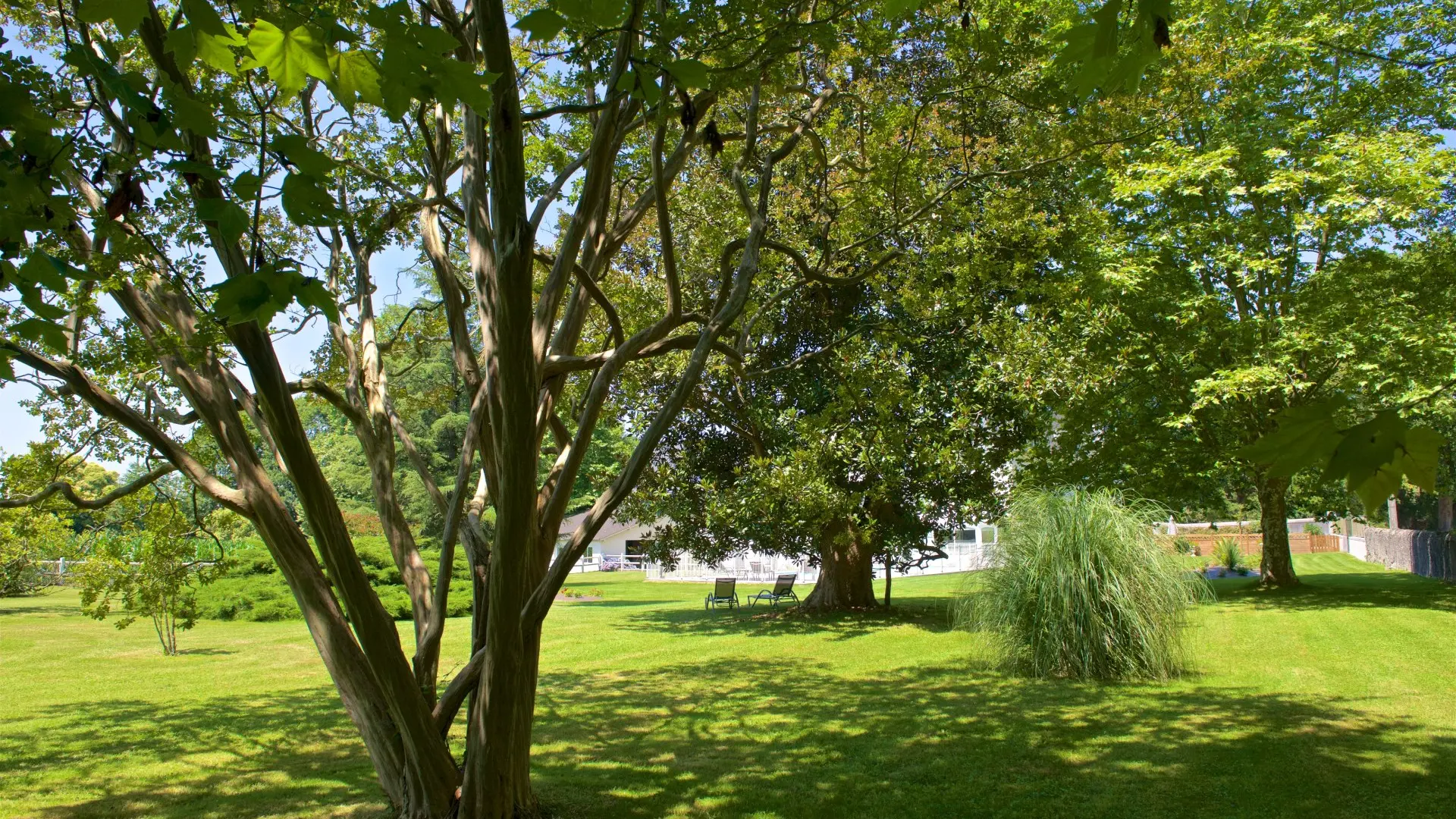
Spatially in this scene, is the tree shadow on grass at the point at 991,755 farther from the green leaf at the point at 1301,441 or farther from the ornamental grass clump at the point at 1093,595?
the green leaf at the point at 1301,441

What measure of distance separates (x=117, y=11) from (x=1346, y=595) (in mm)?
21173

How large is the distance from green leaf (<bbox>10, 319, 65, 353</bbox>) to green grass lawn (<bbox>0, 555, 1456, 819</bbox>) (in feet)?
13.6

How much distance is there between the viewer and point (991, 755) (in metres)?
7.23

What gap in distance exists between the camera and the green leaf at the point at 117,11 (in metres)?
2.16

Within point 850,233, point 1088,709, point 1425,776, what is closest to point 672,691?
point 1088,709

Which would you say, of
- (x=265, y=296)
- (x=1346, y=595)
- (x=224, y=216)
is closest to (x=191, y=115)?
(x=224, y=216)

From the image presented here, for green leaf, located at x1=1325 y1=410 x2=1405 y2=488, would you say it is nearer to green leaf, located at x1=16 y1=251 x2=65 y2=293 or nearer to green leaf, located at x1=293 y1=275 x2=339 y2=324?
green leaf, located at x1=293 y1=275 x2=339 y2=324

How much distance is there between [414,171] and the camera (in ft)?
25.6

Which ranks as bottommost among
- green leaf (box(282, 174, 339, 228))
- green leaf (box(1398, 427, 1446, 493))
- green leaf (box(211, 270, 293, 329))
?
green leaf (box(1398, 427, 1446, 493))

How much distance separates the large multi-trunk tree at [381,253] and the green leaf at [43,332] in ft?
0.04

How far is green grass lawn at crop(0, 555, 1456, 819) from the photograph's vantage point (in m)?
6.25

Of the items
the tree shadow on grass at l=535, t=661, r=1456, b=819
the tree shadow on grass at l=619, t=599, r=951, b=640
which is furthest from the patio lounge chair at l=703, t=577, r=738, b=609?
the tree shadow on grass at l=535, t=661, r=1456, b=819

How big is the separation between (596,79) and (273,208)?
468 cm

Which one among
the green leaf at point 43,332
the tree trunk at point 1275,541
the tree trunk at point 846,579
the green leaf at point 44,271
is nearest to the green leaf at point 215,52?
the green leaf at point 44,271
